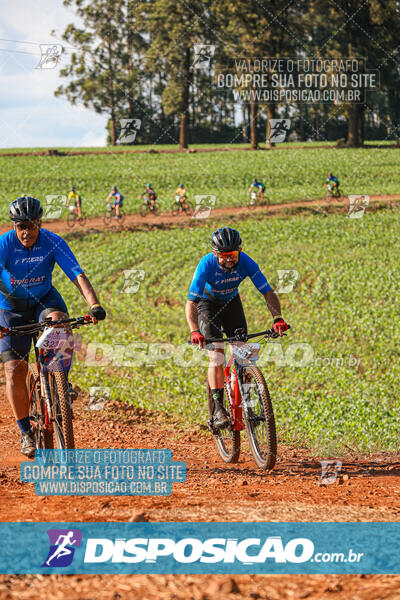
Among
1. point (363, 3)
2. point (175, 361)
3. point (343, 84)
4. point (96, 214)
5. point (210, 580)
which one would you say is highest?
point (363, 3)

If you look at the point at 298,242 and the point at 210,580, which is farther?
the point at 298,242

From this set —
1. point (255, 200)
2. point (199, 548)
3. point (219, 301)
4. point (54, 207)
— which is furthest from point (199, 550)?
point (255, 200)

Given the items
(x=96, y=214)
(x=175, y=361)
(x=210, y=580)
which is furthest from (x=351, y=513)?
(x=96, y=214)

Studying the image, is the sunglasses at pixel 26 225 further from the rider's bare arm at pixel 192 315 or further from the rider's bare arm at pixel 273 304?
the rider's bare arm at pixel 273 304

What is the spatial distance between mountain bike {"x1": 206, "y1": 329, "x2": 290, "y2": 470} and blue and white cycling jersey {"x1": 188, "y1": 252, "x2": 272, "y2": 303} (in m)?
0.60

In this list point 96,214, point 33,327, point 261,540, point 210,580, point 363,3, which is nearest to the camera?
point 210,580

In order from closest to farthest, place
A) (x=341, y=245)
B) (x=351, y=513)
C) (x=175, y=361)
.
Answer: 1. (x=351, y=513)
2. (x=175, y=361)
3. (x=341, y=245)

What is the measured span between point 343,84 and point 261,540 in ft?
198

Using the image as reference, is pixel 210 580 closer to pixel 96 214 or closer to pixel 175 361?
pixel 175 361

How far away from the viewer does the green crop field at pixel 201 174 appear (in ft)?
143

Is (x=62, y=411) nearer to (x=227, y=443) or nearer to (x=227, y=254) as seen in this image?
(x=227, y=254)

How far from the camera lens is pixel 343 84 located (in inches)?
2320

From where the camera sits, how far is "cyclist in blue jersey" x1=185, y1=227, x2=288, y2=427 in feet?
22.6

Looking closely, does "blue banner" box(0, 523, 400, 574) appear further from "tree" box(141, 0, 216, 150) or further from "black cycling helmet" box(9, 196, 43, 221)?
"tree" box(141, 0, 216, 150)
